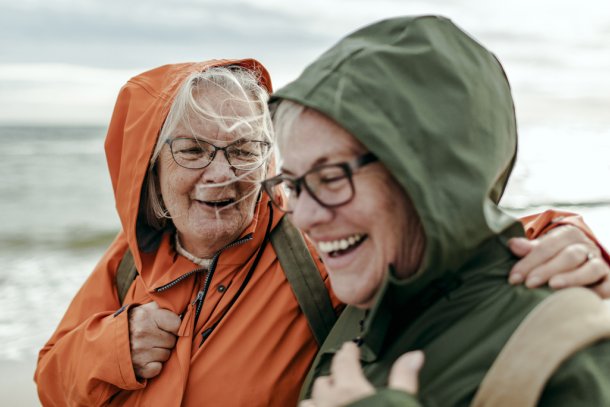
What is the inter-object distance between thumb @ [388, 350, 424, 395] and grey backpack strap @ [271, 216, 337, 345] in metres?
0.79

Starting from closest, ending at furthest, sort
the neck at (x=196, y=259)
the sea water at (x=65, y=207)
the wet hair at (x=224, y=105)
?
1. the wet hair at (x=224, y=105)
2. the neck at (x=196, y=259)
3. the sea water at (x=65, y=207)

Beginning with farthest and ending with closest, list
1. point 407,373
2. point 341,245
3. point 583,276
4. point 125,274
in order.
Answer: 1. point 125,274
2. point 341,245
3. point 583,276
4. point 407,373

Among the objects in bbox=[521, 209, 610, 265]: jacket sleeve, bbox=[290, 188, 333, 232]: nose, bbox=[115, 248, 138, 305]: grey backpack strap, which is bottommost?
bbox=[115, 248, 138, 305]: grey backpack strap

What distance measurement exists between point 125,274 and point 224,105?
85cm

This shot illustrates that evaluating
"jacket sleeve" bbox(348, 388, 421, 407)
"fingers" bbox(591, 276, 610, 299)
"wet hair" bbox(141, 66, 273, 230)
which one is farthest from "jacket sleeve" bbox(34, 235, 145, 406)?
"fingers" bbox(591, 276, 610, 299)

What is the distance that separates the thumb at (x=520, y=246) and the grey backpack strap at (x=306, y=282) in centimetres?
80

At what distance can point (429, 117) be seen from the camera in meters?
1.47

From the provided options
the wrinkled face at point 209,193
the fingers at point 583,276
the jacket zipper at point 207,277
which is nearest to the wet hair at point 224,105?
the wrinkled face at point 209,193

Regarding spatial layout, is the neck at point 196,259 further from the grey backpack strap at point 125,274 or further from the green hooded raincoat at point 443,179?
the green hooded raincoat at point 443,179

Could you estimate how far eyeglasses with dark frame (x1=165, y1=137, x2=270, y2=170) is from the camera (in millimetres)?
2391

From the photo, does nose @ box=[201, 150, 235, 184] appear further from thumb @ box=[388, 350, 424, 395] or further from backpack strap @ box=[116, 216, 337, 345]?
thumb @ box=[388, 350, 424, 395]

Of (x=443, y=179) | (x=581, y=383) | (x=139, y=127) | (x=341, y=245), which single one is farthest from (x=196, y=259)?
(x=581, y=383)

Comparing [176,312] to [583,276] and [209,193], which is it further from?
[583,276]

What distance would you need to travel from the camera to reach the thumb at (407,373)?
138cm
